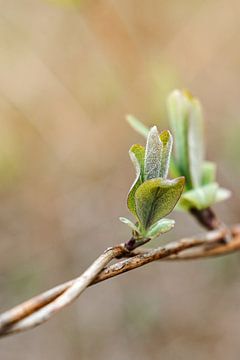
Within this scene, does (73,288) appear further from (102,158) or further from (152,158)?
(102,158)

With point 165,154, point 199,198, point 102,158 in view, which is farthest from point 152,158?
point 102,158

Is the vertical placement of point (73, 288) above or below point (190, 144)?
below

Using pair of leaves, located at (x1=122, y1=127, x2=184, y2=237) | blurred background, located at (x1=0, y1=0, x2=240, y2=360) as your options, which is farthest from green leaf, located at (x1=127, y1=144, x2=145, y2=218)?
blurred background, located at (x1=0, y1=0, x2=240, y2=360)

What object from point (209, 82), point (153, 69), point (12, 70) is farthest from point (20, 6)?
point (209, 82)

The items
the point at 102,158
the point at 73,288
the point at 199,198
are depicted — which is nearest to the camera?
the point at 73,288

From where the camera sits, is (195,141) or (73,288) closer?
(73,288)

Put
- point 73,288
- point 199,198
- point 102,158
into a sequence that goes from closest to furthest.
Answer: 1. point 73,288
2. point 199,198
3. point 102,158

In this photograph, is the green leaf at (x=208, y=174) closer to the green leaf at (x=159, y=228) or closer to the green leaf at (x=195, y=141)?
the green leaf at (x=195, y=141)

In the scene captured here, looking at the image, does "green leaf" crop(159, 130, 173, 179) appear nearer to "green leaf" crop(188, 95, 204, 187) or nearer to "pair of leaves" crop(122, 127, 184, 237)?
"pair of leaves" crop(122, 127, 184, 237)
